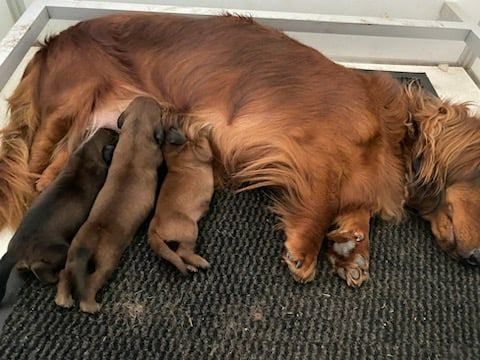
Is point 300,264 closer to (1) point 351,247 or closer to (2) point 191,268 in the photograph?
(1) point 351,247

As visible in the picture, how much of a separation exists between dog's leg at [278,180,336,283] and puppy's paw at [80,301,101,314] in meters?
0.57

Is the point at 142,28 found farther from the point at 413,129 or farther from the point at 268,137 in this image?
the point at 413,129

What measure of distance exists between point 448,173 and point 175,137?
0.90 meters

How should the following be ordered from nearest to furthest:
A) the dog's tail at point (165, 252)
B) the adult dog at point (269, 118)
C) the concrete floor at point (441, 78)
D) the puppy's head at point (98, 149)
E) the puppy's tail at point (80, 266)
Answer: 1. the puppy's tail at point (80, 266)
2. the dog's tail at point (165, 252)
3. the puppy's head at point (98, 149)
4. the adult dog at point (269, 118)
5. the concrete floor at point (441, 78)

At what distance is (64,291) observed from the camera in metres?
1.37

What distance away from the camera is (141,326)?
56.1 inches

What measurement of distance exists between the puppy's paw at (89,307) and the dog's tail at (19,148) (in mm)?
470

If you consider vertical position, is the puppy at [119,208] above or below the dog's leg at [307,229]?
above

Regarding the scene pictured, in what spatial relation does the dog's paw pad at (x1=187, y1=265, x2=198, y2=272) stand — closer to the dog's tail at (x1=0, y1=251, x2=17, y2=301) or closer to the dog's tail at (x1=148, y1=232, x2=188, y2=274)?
the dog's tail at (x1=148, y1=232, x2=188, y2=274)

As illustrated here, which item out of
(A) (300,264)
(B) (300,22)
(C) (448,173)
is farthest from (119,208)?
(B) (300,22)

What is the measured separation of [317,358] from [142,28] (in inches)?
49.4

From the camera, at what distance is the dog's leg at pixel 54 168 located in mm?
1730

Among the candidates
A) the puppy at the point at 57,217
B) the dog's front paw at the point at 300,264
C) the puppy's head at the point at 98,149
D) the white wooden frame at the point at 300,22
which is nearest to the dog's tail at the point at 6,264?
the puppy at the point at 57,217

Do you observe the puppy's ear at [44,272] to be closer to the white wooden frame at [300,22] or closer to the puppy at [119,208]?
the puppy at [119,208]
